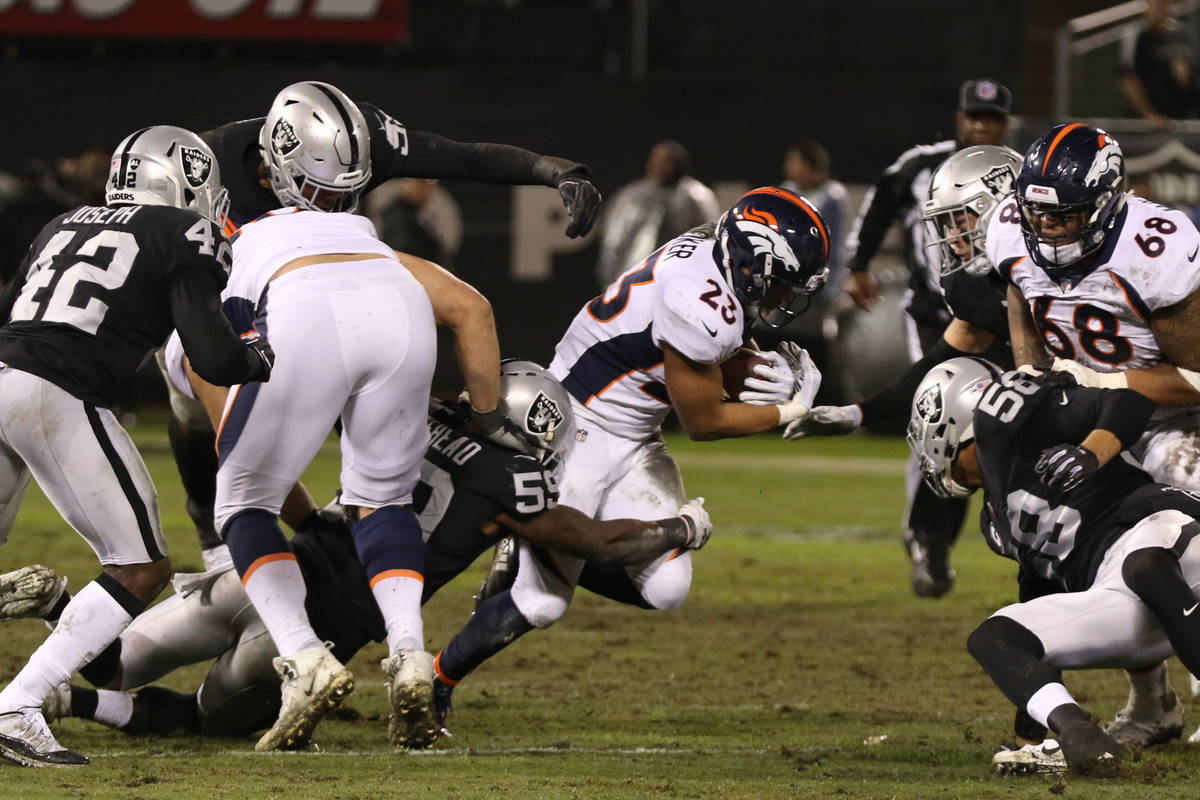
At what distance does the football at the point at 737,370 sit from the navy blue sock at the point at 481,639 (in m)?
0.95

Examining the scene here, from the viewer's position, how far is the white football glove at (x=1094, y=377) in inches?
190

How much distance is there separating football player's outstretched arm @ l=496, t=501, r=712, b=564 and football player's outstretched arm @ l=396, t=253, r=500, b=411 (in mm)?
360

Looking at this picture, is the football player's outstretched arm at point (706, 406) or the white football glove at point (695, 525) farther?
the white football glove at point (695, 525)

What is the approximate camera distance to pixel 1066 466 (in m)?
4.45

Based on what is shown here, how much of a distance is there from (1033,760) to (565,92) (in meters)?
10.2

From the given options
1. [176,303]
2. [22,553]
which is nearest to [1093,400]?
[176,303]

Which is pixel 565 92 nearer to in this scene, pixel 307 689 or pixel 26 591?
pixel 26 591

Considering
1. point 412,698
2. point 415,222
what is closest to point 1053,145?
point 412,698

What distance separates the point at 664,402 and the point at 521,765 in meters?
1.37

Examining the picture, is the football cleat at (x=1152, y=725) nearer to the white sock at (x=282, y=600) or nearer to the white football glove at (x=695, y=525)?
the white football glove at (x=695, y=525)

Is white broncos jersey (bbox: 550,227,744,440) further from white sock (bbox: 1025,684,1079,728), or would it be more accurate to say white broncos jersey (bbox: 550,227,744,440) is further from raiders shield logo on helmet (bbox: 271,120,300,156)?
white sock (bbox: 1025,684,1079,728)

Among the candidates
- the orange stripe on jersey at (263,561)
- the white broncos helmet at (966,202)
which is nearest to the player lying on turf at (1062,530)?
the white broncos helmet at (966,202)

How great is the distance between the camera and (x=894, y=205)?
7980mm

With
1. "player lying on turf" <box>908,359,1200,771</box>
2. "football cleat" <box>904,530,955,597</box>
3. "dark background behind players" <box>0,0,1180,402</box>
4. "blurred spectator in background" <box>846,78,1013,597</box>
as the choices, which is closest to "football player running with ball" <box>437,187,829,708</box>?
"player lying on turf" <box>908,359,1200,771</box>
